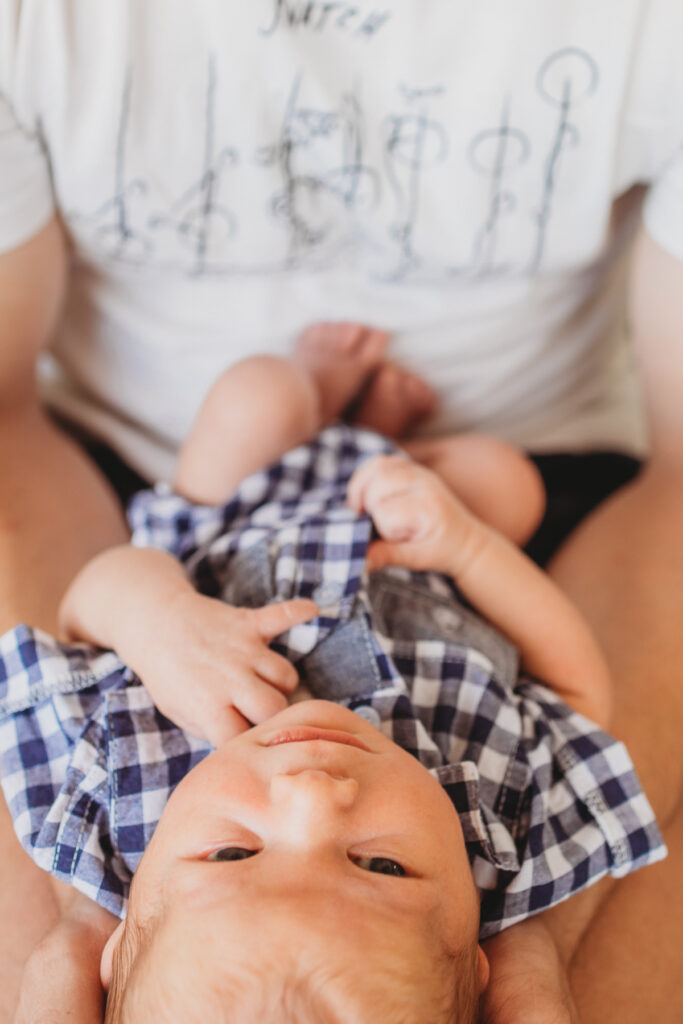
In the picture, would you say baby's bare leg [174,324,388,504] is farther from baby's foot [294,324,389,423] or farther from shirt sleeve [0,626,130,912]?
shirt sleeve [0,626,130,912]

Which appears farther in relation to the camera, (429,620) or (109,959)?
(429,620)

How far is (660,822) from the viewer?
32.0 inches

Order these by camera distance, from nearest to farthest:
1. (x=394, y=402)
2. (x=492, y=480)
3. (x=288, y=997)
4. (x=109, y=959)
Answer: (x=288, y=997) → (x=109, y=959) → (x=492, y=480) → (x=394, y=402)

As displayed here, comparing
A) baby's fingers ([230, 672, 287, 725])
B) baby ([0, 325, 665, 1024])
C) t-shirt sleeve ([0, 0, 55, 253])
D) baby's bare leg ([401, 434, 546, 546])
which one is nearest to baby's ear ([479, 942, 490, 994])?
baby ([0, 325, 665, 1024])

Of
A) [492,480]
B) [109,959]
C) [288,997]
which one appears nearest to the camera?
[288,997]

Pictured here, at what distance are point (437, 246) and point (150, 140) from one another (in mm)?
317

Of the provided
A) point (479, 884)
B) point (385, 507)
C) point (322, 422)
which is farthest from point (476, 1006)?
point (322, 422)

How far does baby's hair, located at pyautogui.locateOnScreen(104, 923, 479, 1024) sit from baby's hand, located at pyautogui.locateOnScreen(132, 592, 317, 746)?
19 centimetres

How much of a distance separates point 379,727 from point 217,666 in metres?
0.14

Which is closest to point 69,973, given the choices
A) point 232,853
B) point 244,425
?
point 232,853

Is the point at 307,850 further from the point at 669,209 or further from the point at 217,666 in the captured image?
the point at 669,209

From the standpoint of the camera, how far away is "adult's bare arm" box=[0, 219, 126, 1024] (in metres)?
0.81

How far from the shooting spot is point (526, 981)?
0.64 meters

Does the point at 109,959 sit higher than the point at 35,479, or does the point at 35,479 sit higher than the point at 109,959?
the point at 35,479
